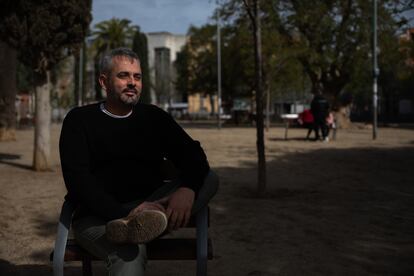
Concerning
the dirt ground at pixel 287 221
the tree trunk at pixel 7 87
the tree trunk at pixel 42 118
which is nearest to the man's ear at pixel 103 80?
the dirt ground at pixel 287 221

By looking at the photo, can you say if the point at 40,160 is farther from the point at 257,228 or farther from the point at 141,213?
the point at 141,213

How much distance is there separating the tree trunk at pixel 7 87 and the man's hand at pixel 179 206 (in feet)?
64.0

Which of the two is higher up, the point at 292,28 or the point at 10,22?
the point at 292,28

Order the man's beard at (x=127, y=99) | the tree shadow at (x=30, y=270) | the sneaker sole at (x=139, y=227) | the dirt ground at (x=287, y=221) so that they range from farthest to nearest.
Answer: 1. the dirt ground at (x=287, y=221)
2. the tree shadow at (x=30, y=270)
3. the man's beard at (x=127, y=99)
4. the sneaker sole at (x=139, y=227)

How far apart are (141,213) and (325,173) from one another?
28.8 ft

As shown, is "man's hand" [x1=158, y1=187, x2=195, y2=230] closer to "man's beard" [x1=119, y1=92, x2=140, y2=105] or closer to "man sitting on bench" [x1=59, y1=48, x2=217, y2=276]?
"man sitting on bench" [x1=59, y1=48, x2=217, y2=276]

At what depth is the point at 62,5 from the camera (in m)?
11.0

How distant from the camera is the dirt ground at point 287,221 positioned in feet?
14.8

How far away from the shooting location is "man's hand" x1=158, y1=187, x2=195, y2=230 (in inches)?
106

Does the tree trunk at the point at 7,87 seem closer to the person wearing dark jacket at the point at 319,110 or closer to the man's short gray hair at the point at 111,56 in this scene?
the person wearing dark jacket at the point at 319,110

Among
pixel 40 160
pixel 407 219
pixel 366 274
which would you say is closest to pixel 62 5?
pixel 40 160

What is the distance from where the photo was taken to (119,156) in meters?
2.95

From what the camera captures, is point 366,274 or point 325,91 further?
point 325,91

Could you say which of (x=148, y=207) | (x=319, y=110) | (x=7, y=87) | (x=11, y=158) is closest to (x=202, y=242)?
(x=148, y=207)
